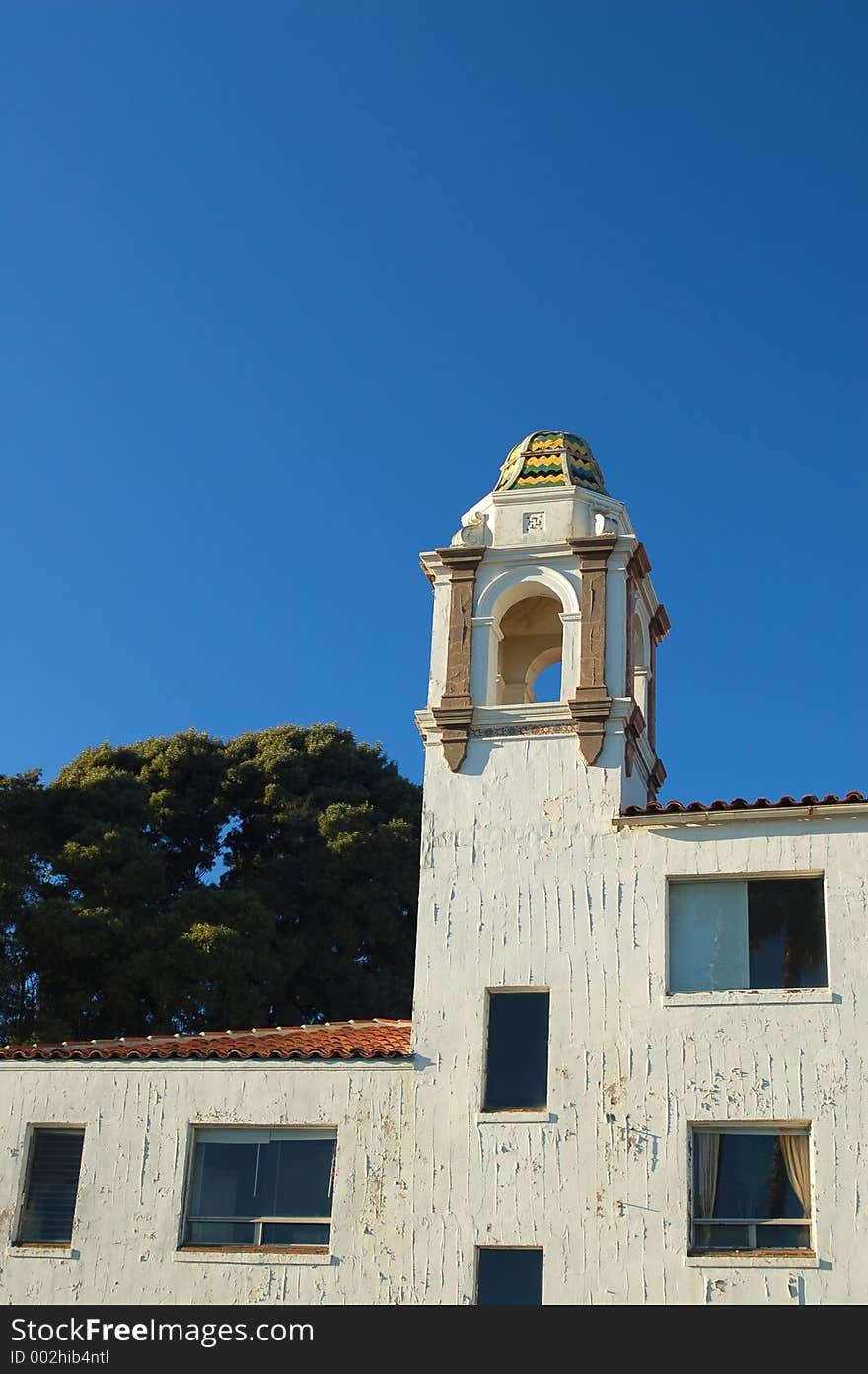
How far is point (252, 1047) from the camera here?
22.2 m

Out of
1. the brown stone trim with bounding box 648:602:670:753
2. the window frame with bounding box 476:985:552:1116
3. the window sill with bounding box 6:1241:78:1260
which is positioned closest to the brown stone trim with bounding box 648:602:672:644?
the brown stone trim with bounding box 648:602:670:753

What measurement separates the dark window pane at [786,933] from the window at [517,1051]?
113 inches

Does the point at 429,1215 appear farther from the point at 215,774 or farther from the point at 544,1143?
the point at 215,774

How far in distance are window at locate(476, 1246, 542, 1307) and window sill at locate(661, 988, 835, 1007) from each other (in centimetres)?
364

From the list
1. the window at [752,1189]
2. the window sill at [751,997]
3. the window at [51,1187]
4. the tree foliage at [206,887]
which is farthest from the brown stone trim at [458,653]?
the tree foliage at [206,887]

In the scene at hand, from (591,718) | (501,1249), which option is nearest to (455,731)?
(591,718)

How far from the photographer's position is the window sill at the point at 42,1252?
69.3 feet

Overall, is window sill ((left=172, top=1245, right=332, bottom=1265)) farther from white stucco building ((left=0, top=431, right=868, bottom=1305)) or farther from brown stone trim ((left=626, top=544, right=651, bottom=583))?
brown stone trim ((left=626, top=544, right=651, bottom=583))

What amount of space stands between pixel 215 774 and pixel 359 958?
656 centimetres

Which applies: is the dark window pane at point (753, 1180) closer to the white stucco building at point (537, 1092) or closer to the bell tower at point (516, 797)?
the white stucco building at point (537, 1092)

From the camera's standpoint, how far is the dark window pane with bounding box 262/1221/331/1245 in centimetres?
2062

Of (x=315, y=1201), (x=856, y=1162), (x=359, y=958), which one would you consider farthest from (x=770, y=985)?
(x=359, y=958)

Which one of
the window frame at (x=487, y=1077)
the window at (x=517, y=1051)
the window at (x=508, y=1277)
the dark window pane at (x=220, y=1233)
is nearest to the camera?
the window at (x=508, y=1277)

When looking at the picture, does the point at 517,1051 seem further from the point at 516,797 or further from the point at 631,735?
the point at 631,735
